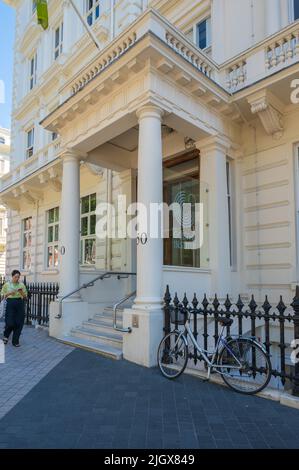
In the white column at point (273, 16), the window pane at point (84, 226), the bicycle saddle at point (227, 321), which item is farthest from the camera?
the window pane at point (84, 226)

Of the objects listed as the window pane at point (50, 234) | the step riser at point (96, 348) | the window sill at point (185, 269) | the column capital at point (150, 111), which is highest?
the column capital at point (150, 111)

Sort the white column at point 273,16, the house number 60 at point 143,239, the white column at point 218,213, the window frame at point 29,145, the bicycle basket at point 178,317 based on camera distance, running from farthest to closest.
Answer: the window frame at point 29,145
the white column at point 273,16
the white column at point 218,213
the house number 60 at point 143,239
the bicycle basket at point 178,317

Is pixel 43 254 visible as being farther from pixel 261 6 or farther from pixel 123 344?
pixel 261 6

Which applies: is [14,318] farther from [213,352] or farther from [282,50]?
[282,50]

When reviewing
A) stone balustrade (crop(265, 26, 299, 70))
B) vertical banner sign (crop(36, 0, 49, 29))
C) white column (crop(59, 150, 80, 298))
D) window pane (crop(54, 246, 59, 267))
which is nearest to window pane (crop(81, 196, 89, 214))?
window pane (crop(54, 246, 59, 267))

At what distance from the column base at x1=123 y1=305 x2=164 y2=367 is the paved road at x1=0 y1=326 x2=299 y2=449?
50cm

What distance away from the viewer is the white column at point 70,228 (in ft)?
27.7

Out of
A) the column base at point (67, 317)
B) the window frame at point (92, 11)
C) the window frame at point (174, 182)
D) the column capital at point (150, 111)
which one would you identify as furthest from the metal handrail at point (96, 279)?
the window frame at point (92, 11)

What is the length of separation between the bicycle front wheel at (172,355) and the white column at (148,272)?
0.27 metres

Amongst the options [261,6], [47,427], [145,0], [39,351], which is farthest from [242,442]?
[145,0]

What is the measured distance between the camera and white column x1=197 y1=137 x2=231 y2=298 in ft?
24.4

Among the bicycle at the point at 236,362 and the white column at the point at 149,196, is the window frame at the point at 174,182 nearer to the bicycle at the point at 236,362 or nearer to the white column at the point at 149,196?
the white column at the point at 149,196

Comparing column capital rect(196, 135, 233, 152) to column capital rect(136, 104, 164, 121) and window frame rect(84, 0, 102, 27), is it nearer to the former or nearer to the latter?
column capital rect(136, 104, 164, 121)

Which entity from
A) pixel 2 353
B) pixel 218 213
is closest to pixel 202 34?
pixel 218 213
